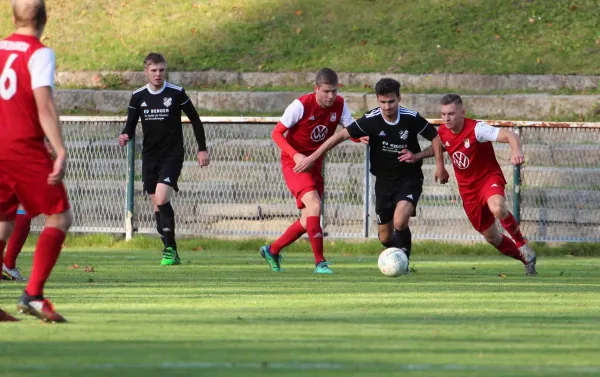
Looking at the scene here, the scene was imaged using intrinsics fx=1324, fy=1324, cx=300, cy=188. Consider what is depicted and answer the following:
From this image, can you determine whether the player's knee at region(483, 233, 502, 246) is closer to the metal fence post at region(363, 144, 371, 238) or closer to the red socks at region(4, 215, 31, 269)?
the metal fence post at region(363, 144, 371, 238)

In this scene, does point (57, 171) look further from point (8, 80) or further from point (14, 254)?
point (14, 254)

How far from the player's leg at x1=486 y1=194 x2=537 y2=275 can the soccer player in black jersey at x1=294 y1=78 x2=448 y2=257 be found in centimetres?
53

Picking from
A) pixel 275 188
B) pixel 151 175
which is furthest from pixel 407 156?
pixel 275 188

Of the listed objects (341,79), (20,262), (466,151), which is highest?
(341,79)

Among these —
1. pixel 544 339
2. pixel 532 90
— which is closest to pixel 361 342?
pixel 544 339

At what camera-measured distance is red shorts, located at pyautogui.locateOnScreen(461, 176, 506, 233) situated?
42.9 feet

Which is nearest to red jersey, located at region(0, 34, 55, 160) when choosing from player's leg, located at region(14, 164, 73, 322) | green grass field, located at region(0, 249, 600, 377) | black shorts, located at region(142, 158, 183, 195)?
player's leg, located at region(14, 164, 73, 322)

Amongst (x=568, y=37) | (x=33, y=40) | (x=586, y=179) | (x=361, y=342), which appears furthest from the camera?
(x=568, y=37)

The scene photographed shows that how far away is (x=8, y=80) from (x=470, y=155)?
632cm

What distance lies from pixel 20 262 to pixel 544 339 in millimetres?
8648

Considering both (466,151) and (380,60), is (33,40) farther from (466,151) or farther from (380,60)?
(380,60)

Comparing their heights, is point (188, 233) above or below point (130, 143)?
below

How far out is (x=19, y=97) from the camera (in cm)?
785

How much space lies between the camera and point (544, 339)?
7.33 m
